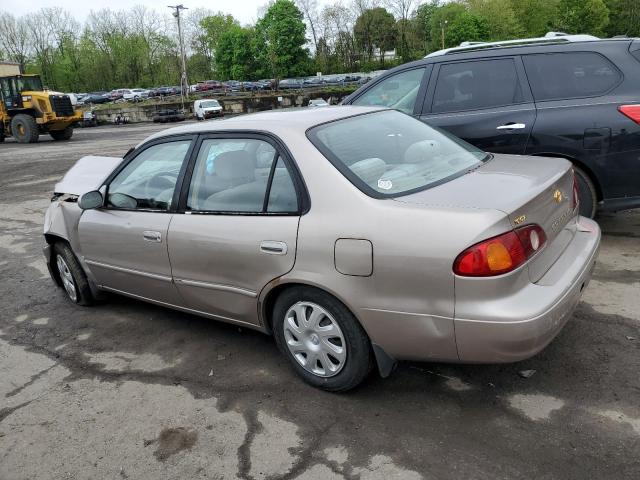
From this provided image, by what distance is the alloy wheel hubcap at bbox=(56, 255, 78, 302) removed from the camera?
191 inches

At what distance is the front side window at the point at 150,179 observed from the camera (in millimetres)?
3824

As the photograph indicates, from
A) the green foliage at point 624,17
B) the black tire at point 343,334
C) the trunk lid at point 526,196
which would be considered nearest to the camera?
the trunk lid at point 526,196

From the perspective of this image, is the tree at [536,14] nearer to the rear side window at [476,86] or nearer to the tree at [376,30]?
the tree at [376,30]

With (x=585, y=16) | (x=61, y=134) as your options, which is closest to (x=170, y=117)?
(x=61, y=134)

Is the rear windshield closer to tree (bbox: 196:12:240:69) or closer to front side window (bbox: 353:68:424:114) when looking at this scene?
front side window (bbox: 353:68:424:114)

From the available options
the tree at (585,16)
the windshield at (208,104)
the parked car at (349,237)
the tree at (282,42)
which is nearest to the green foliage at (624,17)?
the tree at (585,16)

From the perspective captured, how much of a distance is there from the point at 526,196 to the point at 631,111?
2.56 m

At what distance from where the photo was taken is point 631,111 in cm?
467

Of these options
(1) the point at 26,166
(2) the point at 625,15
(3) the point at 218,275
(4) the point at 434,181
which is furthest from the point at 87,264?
(2) the point at 625,15

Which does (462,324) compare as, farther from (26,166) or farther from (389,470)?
(26,166)

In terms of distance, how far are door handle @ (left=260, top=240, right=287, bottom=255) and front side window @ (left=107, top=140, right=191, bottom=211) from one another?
0.95m

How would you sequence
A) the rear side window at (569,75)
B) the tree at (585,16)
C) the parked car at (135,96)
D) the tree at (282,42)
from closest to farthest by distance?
the rear side window at (569,75), the parked car at (135,96), the tree at (585,16), the tree at (282,42)

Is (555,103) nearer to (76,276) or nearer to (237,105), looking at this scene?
(76,276)

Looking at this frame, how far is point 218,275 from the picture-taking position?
3.45 meters
